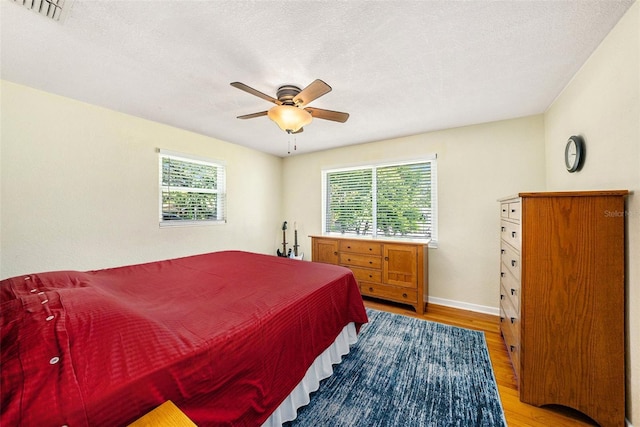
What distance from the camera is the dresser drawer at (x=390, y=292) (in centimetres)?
305

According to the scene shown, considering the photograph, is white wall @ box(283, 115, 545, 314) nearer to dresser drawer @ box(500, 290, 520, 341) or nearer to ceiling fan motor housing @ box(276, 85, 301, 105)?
dresser drawer @ box(500, 290, 520, 341)

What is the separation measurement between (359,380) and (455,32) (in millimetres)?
2470

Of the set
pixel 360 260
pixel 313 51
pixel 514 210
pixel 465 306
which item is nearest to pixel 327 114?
pixel 313 51

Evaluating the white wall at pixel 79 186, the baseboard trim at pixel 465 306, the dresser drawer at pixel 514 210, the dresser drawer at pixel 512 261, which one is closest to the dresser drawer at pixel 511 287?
the dresser drawer at pixel 512 261

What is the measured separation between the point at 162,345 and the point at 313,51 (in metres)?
1.87

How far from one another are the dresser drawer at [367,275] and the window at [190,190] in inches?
88.9

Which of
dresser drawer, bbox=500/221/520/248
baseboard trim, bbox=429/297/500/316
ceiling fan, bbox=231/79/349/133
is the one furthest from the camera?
baseboard trim, bbox=429/297/500/316

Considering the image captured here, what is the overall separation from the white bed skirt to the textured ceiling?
2159 mm

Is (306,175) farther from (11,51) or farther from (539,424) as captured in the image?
(539,424)

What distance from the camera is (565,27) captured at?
1.46 metres

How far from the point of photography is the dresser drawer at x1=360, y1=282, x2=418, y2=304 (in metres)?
3.05

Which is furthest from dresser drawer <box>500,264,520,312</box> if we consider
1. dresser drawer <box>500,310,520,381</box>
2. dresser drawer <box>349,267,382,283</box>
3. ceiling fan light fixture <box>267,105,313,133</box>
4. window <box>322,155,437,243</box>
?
ceiling fan light fixture <box>267,105,313,133</box>

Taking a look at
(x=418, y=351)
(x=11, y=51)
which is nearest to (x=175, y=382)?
(x=418, y=351)

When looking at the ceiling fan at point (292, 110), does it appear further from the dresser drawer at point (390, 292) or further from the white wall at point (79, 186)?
the dresser drawer at point (390, 292)
